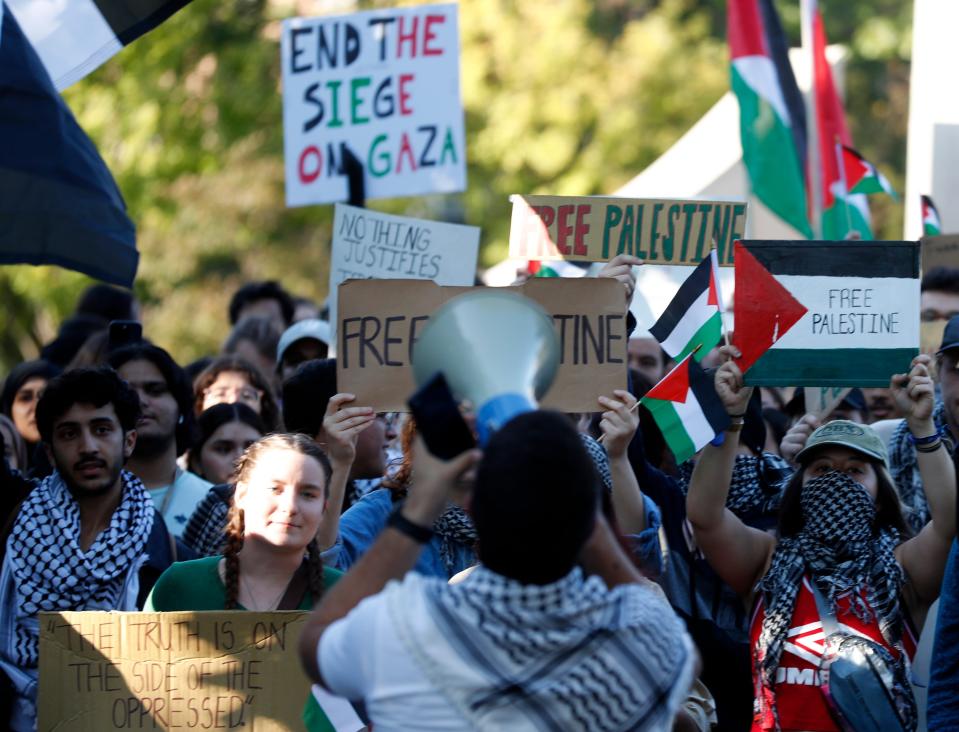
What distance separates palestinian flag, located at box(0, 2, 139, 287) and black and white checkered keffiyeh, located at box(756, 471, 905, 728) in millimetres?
2641

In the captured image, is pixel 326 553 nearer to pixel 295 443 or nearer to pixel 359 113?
pixel 295 443

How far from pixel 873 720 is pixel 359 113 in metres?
4.75

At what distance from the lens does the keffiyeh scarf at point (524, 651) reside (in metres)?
2.63

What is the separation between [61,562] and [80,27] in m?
2.46

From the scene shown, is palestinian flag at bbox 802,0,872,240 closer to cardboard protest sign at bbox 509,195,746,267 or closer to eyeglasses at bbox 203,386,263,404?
cardboard protest sign at bbox 509,195,746,267

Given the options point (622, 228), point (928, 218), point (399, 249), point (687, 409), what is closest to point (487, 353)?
point (687, 409)

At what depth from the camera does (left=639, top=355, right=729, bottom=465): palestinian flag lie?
4.46m

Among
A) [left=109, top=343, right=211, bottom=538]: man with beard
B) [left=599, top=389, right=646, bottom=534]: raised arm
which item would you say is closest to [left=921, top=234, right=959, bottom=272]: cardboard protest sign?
[left=599, top=389, right=646, bottom=534]: raised arm

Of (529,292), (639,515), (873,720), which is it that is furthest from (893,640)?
(529,292)

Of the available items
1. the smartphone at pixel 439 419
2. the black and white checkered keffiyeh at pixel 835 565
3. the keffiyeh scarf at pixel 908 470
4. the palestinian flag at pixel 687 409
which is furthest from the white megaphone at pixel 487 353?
the keffiyeh scarf at pixel 908 470

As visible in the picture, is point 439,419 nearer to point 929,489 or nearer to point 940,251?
point 929,489

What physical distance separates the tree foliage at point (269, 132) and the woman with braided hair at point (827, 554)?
11.6 m

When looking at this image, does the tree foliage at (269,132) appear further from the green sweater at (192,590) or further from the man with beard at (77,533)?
the green sweater at (192,590)

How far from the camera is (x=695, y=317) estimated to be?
4.95 metres
